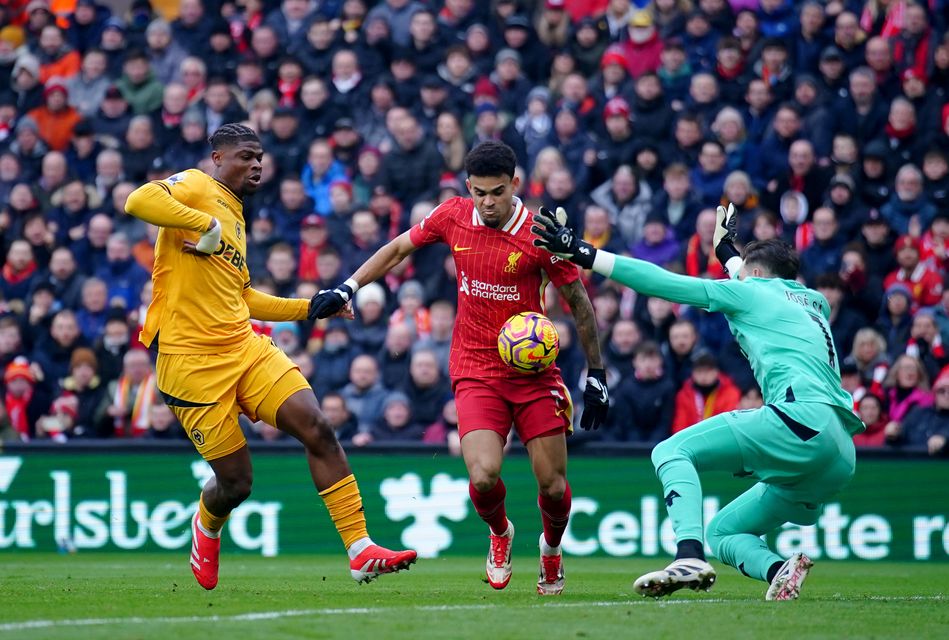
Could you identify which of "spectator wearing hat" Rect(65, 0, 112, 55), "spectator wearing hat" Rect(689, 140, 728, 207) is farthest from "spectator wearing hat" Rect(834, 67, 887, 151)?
"spectator wearing hat" Rect(65, 0, 112, 55)

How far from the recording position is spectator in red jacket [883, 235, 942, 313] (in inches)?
585

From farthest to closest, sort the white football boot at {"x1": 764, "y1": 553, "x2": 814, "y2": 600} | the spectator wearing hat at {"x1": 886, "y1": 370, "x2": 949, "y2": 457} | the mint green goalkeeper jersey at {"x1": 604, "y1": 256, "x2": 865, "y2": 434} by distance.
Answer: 1. the spectator wearing hat at {"x1": 886, "y1": 370, "x2": 949, "y2": 457}
2. the white football boot at {"x1": 764, "y1": 553, "x2": 814, "y2": 600}
3. the mint green goalkeeper jersey at {"x1": 604, "y1": 256, "x2": 865, "y2": 434}

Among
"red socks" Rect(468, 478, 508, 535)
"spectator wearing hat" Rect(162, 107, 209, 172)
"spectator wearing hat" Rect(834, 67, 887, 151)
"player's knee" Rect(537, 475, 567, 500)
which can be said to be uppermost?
"spectator wearing hat" Rect(834, 67, 887, 151)

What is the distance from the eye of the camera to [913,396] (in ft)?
46.5

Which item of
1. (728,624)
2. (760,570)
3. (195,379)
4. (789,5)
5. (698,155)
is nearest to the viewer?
(728,624)

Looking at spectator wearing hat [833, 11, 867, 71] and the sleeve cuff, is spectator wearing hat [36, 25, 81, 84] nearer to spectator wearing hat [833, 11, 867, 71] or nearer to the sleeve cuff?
spectator wearing hat [833, 11, 867, 71]

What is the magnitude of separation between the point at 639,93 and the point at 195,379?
9051 millimetres

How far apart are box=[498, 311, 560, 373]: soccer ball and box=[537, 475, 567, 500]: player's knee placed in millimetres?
732

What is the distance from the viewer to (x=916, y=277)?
14.9 m

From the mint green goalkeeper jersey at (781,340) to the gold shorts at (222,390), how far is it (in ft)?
8.56

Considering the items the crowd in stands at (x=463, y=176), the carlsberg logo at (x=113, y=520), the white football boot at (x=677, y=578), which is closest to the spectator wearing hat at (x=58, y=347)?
the crowd in stands at (x=463, y=176)

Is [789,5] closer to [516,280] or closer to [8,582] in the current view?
[516,280]

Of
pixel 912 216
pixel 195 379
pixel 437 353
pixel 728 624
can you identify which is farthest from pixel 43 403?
pixel 728 624

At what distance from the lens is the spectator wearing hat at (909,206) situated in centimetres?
1530
